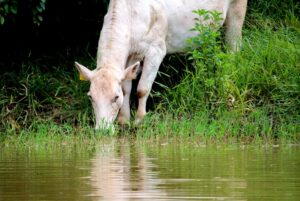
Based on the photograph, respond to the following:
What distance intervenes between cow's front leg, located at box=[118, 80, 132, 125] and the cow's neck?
42cm

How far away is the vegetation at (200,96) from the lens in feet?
35.0

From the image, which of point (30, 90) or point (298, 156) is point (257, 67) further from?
point (298, 156)

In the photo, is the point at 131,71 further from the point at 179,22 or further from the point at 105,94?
the point at 179,22

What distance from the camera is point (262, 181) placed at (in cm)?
646

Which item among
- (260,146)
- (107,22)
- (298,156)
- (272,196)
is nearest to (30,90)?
(107,22)

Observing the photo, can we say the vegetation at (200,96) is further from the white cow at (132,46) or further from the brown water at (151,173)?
the brown water at (151,173)

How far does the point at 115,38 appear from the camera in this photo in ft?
38.7

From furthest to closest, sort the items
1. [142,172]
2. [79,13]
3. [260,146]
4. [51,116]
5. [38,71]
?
1. [79,13]
2. [38,71]
3. [51,116]
4. [260,146]
5. [142,172]

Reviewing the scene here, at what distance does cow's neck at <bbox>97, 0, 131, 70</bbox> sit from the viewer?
38.0ft

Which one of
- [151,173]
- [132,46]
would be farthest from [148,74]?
[151,173]

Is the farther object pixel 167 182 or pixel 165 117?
pixel 165 117

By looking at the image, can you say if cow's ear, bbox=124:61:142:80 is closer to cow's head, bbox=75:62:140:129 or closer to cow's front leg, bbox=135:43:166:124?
cow's head, bbox=75:62:140:129

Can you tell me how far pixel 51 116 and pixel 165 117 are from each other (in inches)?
68.2

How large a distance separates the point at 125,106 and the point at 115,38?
36.8 inches
